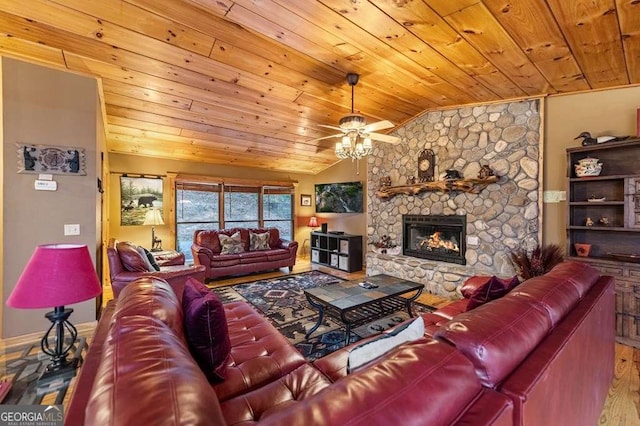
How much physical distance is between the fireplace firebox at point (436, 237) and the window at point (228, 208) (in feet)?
11.3

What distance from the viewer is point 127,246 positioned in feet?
11.1

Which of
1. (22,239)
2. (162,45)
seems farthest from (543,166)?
(22,239)

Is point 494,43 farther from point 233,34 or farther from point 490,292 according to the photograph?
point 233,34

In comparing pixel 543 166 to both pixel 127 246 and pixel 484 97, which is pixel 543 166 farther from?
pixel 127 246

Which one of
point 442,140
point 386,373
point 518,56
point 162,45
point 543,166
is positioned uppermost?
point 162,45

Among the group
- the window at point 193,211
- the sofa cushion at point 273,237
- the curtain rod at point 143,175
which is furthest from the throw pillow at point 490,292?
the curtain rod at point 143,175

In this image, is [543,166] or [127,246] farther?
[543,166]

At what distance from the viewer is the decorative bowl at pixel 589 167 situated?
3.10m

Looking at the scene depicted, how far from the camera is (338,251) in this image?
6.09 m

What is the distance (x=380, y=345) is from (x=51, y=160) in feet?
12.1

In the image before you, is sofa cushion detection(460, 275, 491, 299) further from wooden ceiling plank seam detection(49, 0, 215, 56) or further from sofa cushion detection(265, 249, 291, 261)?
sofa cushion detection(265, 249, 291, 261)

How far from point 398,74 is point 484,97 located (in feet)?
4.78

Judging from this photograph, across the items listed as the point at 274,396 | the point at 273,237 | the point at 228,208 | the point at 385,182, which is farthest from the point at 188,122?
the point at 274,396

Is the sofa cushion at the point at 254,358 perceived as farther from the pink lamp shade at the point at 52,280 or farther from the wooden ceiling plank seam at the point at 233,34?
the wooden ceiling plank seam at the point at 233,34
